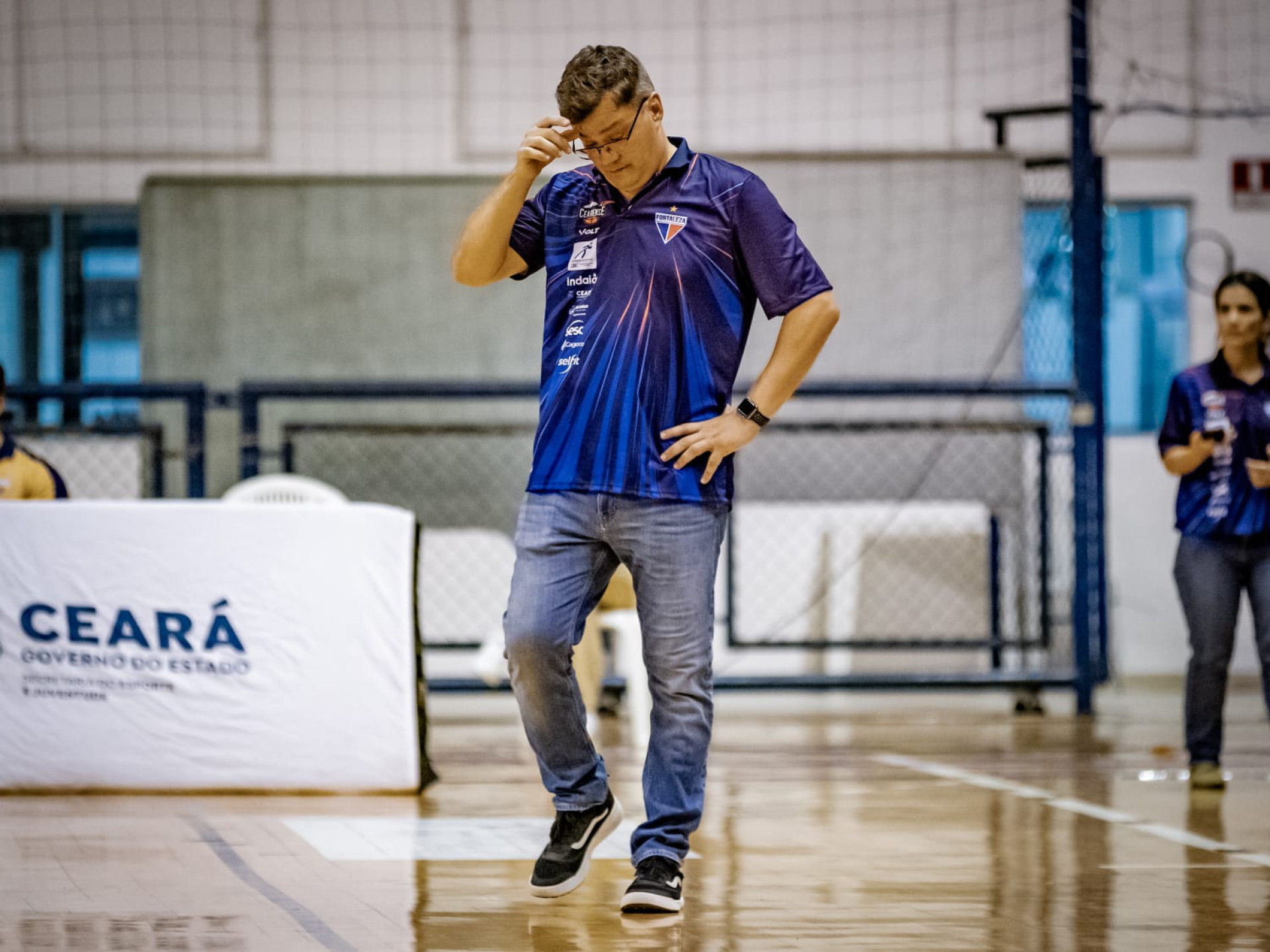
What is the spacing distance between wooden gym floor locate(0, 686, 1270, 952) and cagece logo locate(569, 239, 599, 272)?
1.48m

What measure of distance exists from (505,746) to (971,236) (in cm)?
553

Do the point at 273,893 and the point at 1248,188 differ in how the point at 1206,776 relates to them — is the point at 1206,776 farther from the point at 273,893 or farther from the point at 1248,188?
the point at 1248,188

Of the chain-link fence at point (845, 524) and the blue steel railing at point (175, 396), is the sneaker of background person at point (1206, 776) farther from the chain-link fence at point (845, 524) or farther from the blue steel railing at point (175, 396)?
the blue steel railing at point (175, 396)

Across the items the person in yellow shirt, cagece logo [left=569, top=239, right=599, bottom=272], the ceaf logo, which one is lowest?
the person in yellow shirt

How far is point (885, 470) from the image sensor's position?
1110 centimetres

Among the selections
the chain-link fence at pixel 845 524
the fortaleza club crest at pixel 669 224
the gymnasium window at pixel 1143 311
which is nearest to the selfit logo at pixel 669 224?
the fortaleza club crest at pixel 669 224

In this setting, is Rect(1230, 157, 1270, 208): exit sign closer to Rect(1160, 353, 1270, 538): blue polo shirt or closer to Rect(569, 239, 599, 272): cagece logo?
Rect(1160, 353, 1270, 538): blue polo shirt

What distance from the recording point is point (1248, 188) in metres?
12.6

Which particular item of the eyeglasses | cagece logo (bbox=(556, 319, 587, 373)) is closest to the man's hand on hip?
cagece logo (bbox=(556, 319, 587, 373))

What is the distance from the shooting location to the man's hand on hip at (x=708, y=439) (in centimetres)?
361

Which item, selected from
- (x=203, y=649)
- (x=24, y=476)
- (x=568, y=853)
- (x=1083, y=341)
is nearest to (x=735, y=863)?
(x=568, y=853)

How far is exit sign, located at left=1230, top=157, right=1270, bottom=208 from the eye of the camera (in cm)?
1257

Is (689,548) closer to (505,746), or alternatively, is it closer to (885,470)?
(505,746)

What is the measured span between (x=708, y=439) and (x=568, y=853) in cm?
105
